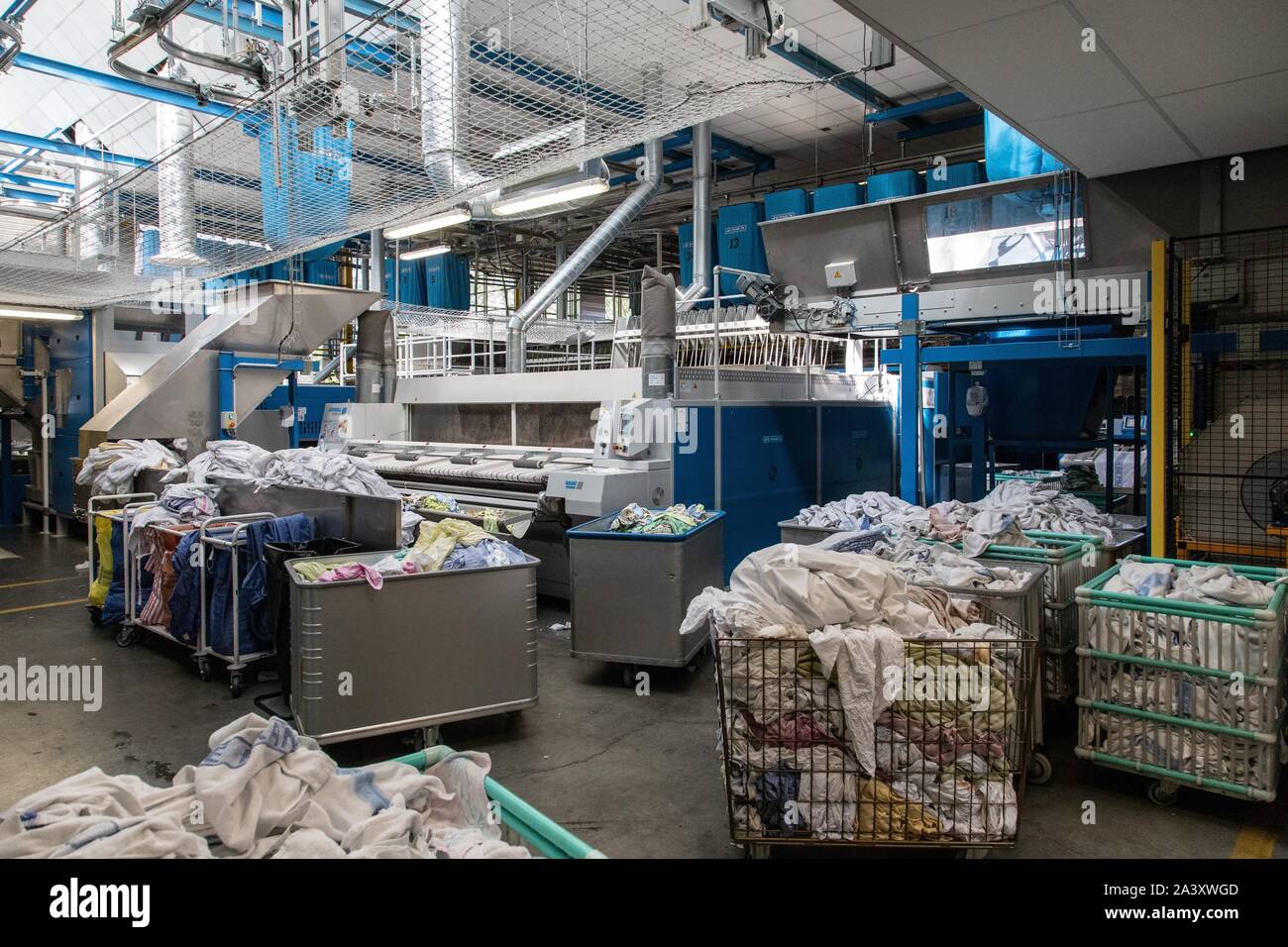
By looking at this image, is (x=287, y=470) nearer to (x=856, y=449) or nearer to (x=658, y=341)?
(x=658, y=341)

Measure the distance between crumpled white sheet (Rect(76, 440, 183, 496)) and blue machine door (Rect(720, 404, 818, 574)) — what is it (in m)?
4.63

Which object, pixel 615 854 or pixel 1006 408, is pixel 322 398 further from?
pixel 615 854

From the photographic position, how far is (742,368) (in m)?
6.10

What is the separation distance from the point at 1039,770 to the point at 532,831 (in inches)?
90.3

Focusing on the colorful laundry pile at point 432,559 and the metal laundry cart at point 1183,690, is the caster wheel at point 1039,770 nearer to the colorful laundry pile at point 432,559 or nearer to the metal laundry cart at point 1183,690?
the metal laundry cart at point 1183,690

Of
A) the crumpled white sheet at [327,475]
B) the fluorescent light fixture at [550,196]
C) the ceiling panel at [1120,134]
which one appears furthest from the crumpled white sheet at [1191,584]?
the fluorescent light fixture at [550,196]

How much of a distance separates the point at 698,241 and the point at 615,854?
25.2 feet

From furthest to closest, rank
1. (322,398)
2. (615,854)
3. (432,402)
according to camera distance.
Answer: (322,398)
(432,402)
(615,854)

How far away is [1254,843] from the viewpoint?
2.57m

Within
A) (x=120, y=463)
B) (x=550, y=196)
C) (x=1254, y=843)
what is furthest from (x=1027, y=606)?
(x=120, y=463)

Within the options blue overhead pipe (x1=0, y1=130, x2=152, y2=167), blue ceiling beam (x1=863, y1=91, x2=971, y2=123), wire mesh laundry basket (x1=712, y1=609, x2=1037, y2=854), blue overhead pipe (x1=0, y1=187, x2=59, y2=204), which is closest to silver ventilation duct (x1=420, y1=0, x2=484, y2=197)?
wire mesh laundry basket (x1=712, y1=609, x2=1037, y2=854)

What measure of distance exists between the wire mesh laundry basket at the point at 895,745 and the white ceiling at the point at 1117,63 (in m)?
1.94

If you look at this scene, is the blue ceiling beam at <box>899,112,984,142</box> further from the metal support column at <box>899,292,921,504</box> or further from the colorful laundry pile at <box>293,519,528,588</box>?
the colorful laundry pile at <box>293,519,528,588</box>

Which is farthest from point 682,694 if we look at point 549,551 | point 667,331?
point 667,331
